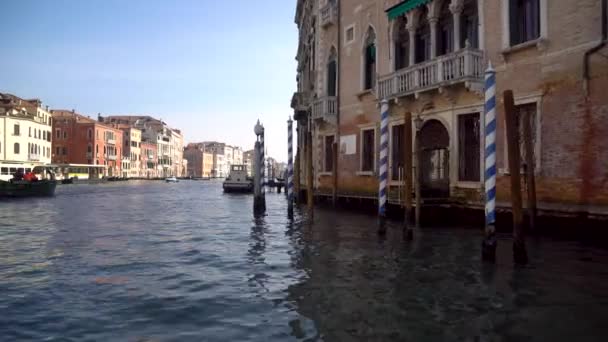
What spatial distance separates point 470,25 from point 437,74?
1.49 metres

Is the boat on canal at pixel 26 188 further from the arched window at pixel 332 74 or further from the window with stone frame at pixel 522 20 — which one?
the window with stone frame at pixel 522 20

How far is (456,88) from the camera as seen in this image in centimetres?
1082

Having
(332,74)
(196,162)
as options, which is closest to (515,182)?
(332,74)

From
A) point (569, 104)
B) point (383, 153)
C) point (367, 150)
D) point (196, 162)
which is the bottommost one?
point (383, 153)

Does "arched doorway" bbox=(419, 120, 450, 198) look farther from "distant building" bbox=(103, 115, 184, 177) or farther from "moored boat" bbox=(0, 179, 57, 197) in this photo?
"distant building" bbox=(103, 115, 184, 177)

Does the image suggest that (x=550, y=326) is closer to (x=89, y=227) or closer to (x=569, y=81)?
(x=569, y=81)

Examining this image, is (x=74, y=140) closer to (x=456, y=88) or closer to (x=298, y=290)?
(x=456, y=88)

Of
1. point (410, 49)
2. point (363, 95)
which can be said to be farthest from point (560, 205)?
point (363, 95)

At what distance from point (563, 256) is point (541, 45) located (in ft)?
13.4

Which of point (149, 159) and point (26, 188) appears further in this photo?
point (149, 159)

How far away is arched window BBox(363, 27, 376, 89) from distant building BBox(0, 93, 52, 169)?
36082 mm

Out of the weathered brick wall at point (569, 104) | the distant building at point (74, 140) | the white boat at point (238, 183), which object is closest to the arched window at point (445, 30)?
the weathered brick wall at point (569, 104)

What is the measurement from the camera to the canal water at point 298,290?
3988 mm

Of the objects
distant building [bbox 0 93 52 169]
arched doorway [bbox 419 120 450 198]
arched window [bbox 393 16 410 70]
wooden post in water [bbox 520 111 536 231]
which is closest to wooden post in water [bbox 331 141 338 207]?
arched doorway [bbox 419 120 450 198]
